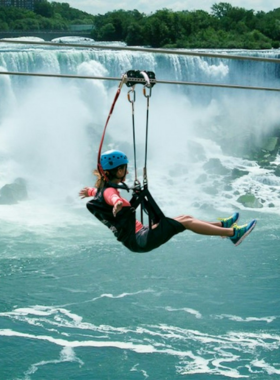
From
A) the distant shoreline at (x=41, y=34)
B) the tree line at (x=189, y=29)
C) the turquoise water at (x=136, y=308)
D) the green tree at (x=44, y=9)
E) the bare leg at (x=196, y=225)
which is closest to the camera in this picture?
the bare leg at (x=196, y=225)

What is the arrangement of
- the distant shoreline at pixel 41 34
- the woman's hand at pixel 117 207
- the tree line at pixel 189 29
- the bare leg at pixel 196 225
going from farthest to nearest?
the distant shoreline at pixel 41 34 < the tree line at pixel 189 29 < the bare leg at pixel 196 225 < the woman's hand at pixel 117 207

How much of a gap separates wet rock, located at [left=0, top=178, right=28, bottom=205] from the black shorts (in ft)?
49.3

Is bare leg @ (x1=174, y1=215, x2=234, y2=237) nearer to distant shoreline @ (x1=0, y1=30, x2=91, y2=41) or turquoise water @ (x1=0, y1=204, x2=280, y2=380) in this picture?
turquoise water @ (x1=0, y1=204, x2=280, y2=380)

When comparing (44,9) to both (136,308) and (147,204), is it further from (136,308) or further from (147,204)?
(147,204)

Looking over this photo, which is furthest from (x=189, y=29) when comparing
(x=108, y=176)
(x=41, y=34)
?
(x=108, y=176)

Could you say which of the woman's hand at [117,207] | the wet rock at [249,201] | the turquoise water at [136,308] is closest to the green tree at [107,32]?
the wet rock at [249,201]

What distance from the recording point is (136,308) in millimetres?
12508

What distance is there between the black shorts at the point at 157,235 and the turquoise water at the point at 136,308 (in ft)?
21.2

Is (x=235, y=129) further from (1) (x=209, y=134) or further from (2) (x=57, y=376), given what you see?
(2) (x=57, y=376)

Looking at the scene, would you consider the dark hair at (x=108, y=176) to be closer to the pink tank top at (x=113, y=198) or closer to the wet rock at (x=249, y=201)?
the pink tank top at (x=113, y=198)

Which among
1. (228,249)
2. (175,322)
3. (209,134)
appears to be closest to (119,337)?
(175,322)

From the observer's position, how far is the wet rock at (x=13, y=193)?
19152 mm

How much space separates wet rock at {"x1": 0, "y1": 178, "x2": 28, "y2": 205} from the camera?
19.2m

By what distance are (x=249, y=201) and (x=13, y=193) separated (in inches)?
260
